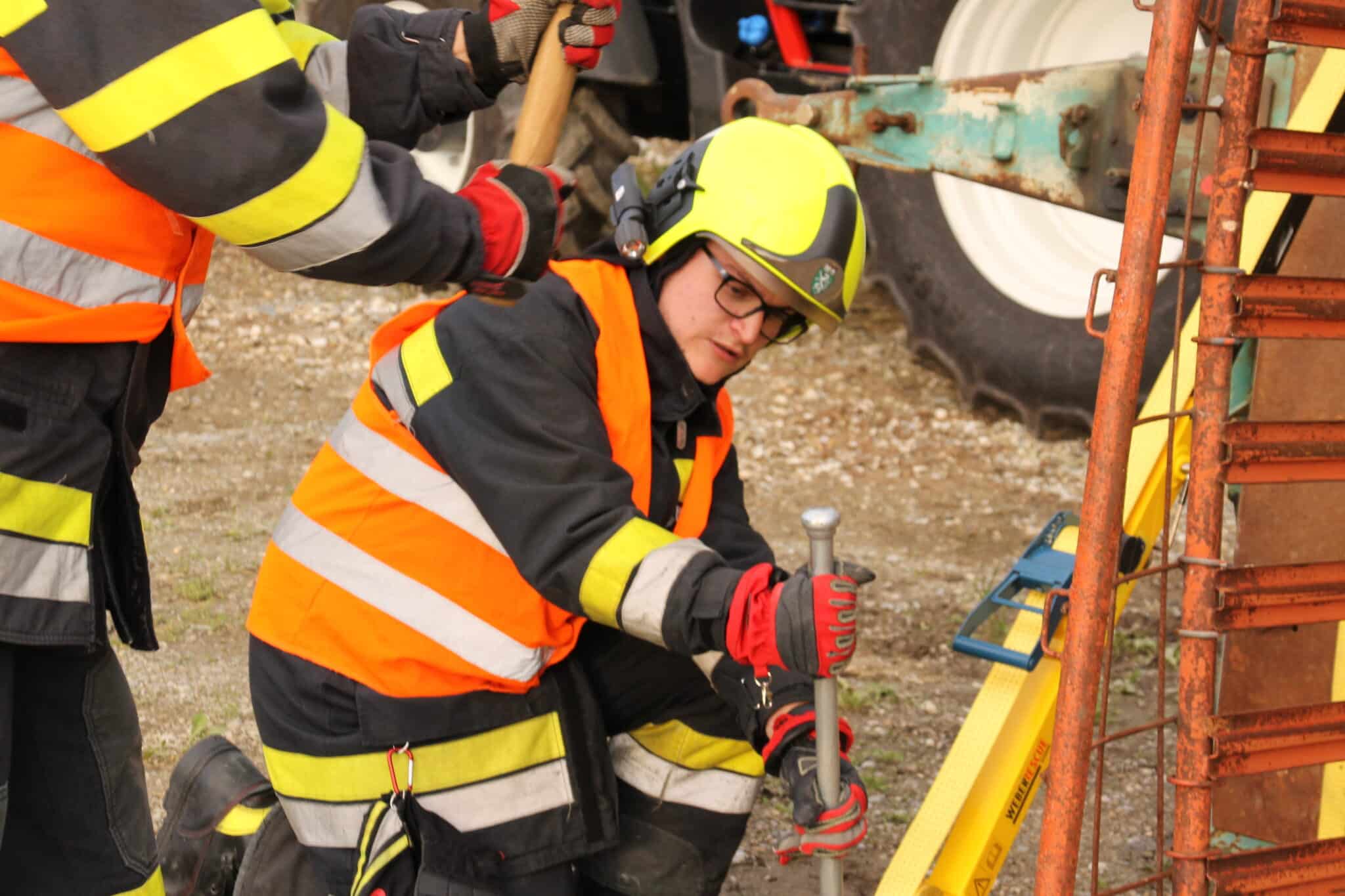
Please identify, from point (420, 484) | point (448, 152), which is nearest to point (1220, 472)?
point (420, 484)

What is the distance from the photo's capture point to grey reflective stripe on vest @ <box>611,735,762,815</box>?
273 centimetres

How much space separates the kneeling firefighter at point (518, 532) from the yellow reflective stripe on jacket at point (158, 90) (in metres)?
0.66

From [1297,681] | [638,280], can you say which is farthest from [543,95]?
[1297,681]

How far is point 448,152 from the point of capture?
6.39 metres

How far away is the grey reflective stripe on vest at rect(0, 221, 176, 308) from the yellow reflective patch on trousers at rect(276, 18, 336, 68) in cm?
67

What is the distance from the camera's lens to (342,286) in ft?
23.6

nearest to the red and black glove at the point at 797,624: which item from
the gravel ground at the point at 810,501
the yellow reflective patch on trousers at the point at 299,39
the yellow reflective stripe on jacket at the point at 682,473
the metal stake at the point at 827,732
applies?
the metal stake at the point at 827,732

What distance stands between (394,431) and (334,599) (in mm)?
281

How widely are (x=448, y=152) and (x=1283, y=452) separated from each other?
5.04 m

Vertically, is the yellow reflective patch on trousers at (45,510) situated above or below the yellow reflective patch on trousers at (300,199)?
below

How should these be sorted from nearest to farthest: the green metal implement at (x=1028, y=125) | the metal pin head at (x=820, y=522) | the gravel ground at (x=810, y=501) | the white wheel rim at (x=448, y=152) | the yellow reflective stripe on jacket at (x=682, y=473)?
the metal pin head at (x=820, y=522) → the yellow reflective stripe on jacket at (x=682, y=473) → the green metal implement at (x=1028, y=125) → the gravel ground at (x=810, y=501) → the white wheel rim at (x=448, y=152)

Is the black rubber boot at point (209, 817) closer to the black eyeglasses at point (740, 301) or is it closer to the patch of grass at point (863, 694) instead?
the black eyeglasses at point (740, 301)

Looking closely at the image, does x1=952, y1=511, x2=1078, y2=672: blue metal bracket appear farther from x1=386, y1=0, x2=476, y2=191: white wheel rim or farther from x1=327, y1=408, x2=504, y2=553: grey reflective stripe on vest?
x1=386, y1=0, x2=476, y2=191: white wheel rim

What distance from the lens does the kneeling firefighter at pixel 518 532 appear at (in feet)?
7.30
